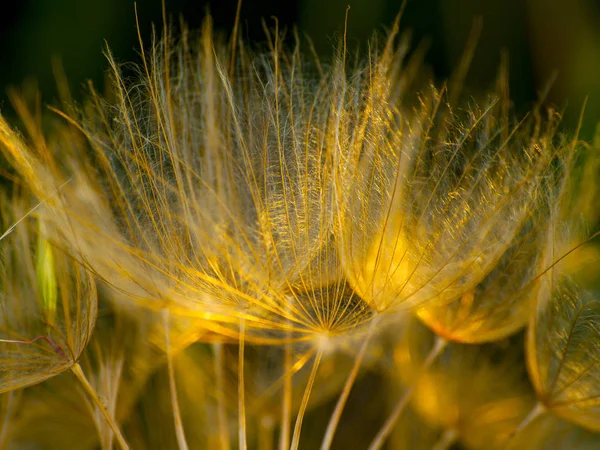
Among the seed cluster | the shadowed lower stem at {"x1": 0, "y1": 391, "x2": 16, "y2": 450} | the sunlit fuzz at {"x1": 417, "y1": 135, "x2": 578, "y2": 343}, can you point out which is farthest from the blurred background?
the shadowed lower stem at {"x1": 0, "y1": 391, "x2": 16, "y2": 450}

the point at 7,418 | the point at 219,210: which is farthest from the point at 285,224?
the point at 7,418

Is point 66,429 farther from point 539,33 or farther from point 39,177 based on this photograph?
point 539,33

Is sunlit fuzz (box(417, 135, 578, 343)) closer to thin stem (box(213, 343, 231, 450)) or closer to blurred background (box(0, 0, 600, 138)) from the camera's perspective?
thin stem (box(213, 343, 231, 450))

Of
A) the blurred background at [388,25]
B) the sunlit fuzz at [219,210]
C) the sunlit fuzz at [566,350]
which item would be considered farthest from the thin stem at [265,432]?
the blurred background at [388,25]

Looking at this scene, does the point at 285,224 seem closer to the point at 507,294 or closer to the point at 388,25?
the point at 507,294

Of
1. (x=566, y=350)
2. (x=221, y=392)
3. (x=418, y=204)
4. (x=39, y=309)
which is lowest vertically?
(x=221, y=392)

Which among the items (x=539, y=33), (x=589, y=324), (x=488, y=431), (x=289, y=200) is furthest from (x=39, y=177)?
(x=539, y=33)
